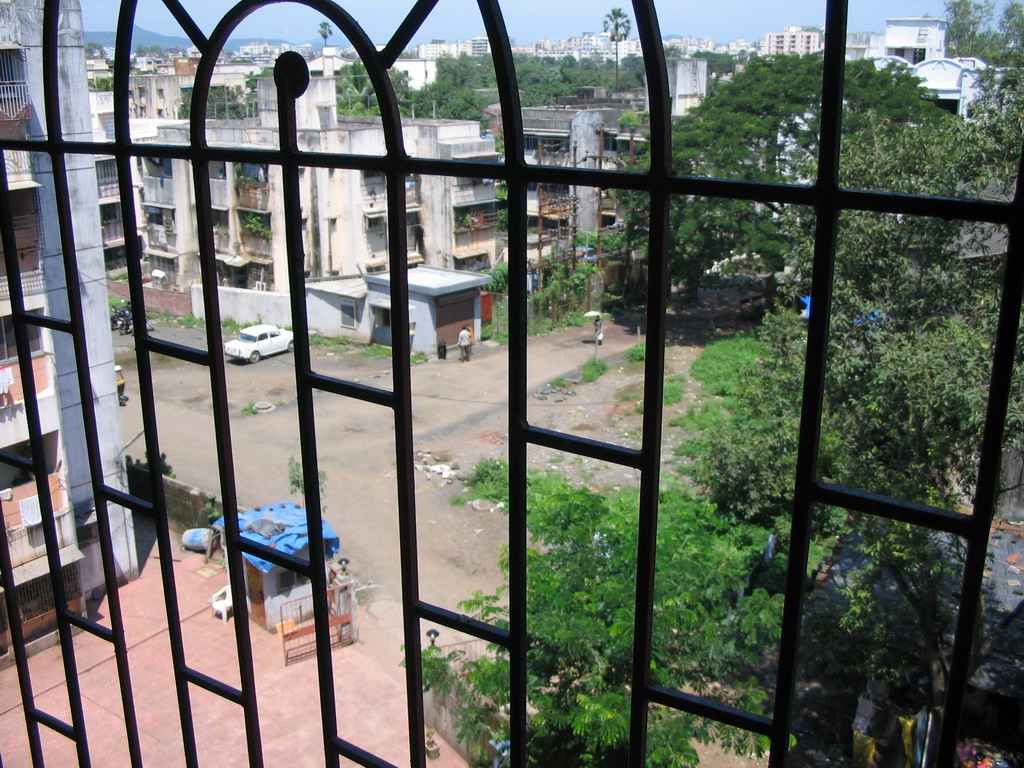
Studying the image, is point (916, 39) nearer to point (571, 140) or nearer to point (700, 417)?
point (571, 140)

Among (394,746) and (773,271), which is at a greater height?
(773,271)

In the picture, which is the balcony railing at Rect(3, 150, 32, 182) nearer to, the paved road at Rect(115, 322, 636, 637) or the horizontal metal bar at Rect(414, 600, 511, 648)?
the paved road at Rect(115, 322, 636, 637)

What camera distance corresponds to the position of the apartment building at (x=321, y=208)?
14.1 m

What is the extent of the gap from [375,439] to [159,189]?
7.64 metres

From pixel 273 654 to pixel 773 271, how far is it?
822 centimetres

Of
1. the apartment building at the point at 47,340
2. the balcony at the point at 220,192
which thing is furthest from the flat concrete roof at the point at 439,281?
the apartment building at the point at 47,340

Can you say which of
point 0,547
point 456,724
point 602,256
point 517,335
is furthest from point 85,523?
point 602,256

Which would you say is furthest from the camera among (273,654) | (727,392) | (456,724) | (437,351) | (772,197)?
(437,351)

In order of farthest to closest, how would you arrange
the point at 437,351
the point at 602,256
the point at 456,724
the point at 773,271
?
the point at 602,256 < the point at 437,351 < the point at 773,271 < the point at 456,724

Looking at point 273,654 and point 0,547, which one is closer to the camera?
point 0,547

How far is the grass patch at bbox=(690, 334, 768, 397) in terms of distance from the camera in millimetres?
11750

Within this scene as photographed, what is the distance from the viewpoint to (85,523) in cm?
703

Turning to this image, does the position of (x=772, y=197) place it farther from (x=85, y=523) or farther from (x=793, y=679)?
(x=85, y=523)

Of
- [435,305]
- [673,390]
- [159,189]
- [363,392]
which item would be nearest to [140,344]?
[363,392]
